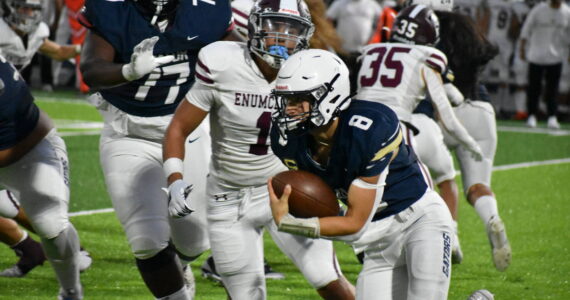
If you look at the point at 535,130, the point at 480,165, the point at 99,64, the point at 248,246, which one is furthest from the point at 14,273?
the point at 535,130

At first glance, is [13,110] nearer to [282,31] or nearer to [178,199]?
[178,199]

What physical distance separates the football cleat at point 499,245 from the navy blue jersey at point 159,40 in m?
2.20

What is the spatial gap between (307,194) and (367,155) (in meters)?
0.26

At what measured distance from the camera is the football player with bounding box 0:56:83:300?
4824 millimetres

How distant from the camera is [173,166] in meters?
4.21

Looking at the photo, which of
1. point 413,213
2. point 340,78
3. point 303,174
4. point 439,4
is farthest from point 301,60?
point 439,4

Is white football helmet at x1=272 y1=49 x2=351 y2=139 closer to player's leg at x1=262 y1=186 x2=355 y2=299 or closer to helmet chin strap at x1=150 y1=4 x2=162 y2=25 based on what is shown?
player's leg at x1=262 y1=186 x2=355 y2=299

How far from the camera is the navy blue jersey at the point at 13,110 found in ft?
15.8

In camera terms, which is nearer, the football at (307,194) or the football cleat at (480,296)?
the football at (307,194)

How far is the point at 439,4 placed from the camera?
287 inches

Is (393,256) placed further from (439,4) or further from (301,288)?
(439,4)

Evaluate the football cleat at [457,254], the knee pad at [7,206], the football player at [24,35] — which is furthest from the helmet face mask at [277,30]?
the football player at [24,35]

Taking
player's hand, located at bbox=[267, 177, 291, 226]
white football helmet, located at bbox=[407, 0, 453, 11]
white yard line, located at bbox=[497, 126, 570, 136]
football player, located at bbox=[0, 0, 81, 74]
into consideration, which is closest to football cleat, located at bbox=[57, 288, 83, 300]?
player's hand, located at bbox=[267, 177, 291, 226]

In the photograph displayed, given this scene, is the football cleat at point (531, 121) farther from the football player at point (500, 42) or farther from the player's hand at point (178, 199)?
the player's hand at point (178, 199)
